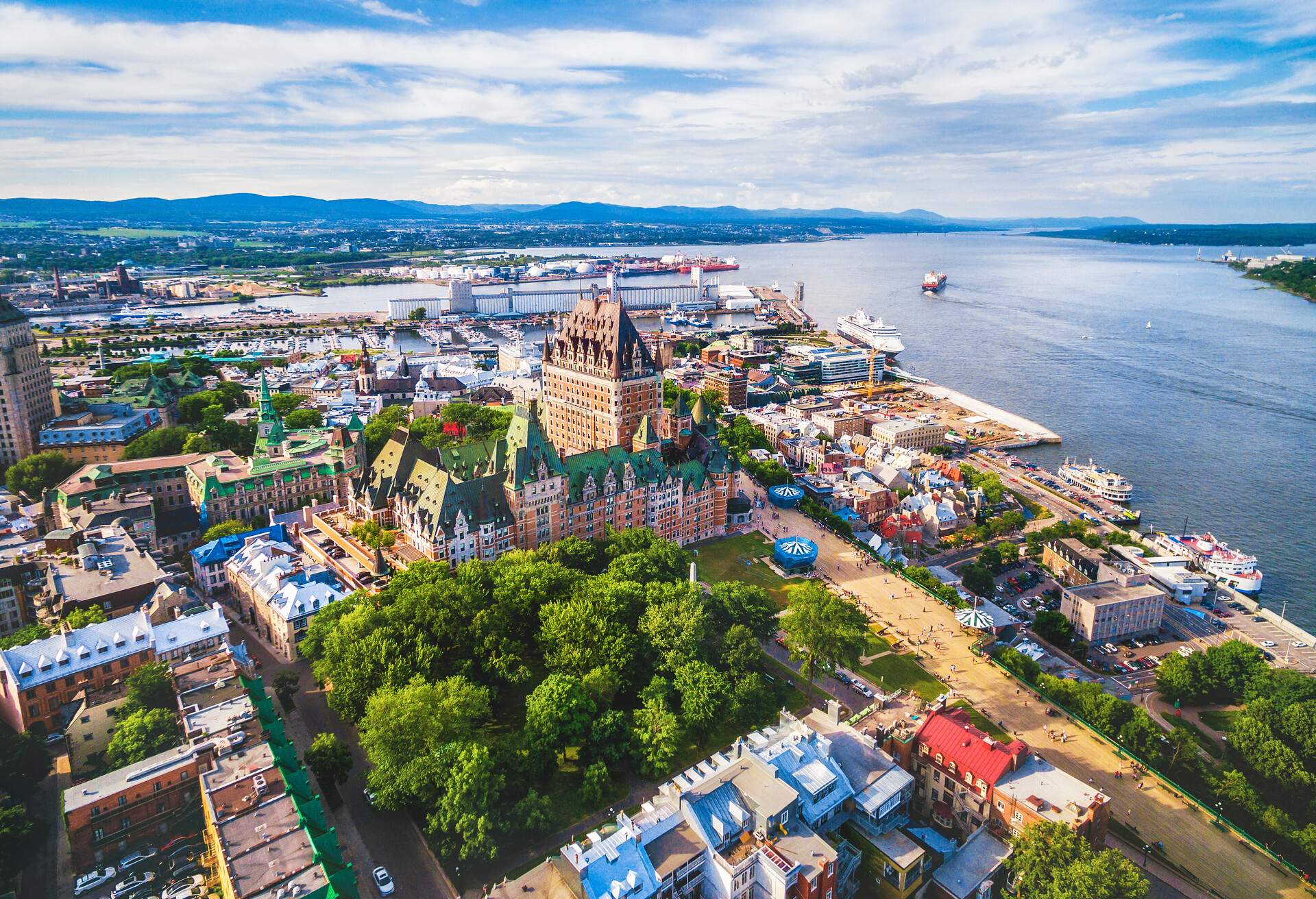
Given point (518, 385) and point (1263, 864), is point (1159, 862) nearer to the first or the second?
point (1263, 864)

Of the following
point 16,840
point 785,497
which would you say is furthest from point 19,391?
point 785,497

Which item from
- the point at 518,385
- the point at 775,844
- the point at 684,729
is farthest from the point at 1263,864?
the point at 518,385

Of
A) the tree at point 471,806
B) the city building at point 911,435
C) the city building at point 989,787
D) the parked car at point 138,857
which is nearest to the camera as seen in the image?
the tree at point 471,806

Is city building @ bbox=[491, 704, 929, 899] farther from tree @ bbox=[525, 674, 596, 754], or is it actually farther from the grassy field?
the grassy field

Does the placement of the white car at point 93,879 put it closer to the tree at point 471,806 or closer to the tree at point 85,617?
the tree at point 471,806

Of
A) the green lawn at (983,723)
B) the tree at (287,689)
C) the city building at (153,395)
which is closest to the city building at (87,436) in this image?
the city building at (153,395)

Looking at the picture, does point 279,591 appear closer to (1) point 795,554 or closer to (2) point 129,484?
(2) point 129,484

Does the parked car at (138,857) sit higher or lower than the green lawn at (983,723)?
higher
